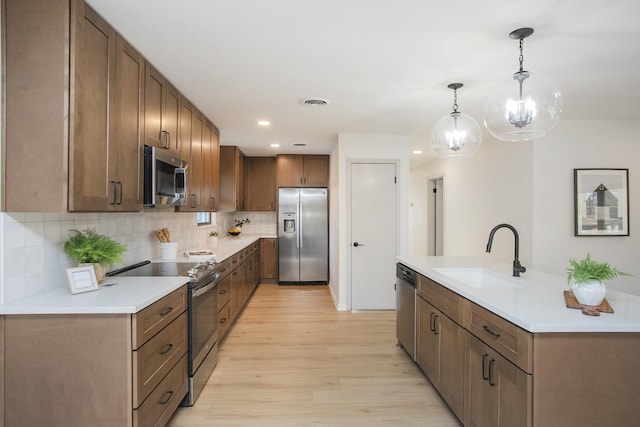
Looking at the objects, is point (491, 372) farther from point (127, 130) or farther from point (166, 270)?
point (127, 130)

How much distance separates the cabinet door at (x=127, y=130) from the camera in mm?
1968

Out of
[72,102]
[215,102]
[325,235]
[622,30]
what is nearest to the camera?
Result: [72,102]

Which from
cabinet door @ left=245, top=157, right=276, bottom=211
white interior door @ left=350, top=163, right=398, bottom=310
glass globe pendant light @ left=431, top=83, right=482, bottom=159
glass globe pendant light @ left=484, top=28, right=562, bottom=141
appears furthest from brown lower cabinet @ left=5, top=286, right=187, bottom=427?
cabinet door @ left=245, top=157, right=276, bottom=211

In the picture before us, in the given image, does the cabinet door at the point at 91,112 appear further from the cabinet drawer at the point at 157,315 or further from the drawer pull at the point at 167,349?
the drawer pull at the point at 167,349

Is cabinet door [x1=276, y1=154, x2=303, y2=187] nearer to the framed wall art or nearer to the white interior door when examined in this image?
the white interior door

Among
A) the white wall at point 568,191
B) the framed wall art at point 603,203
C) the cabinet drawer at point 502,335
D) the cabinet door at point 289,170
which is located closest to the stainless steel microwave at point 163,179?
the cabinet drawer at point 502,335

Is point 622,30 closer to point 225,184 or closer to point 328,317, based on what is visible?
point 328,317

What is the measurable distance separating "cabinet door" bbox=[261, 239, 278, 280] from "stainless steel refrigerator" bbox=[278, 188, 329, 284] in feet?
0.70

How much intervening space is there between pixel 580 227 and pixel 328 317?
3.06 m

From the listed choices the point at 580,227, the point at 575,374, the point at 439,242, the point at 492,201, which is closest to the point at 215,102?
the point at 575,374

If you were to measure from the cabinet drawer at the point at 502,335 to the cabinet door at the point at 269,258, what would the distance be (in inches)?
178

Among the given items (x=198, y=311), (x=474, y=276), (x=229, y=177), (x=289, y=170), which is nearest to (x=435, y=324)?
(x=474, y=276)

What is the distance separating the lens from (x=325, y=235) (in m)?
5.89

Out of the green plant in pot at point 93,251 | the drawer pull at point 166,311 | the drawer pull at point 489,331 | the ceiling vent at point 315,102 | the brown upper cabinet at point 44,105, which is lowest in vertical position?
the drawer pull at point 489,331
